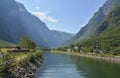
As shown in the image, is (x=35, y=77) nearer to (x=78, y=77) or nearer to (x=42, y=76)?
(x=42, y=76)

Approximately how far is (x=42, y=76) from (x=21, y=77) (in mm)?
21866

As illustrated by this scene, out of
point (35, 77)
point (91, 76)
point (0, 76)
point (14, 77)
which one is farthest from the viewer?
point (91, 76)

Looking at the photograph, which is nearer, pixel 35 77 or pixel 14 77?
pixel 14 77

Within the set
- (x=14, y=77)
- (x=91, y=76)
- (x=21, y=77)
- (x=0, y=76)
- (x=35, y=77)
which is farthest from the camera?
(x=91, y=76)

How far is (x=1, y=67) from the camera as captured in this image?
7250 cm

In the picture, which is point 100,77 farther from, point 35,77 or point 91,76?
point 35,77

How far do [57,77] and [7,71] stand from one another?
3263 centimetres

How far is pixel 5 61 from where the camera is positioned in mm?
75875

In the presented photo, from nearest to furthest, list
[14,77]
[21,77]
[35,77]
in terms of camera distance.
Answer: [14,77]
[21,77]
[35,77]

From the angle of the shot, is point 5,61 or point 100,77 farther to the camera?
point 100,77

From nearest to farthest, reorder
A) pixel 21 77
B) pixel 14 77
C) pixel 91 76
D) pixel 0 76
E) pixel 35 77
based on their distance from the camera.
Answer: pixel 0 76
pixel 14 77
pixel 21 77
pixel 35 77
pixel 91 76

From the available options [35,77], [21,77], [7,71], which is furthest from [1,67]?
[35,77]

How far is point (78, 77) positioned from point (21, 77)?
29005 mm

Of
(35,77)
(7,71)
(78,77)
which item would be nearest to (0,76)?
(7,71)
